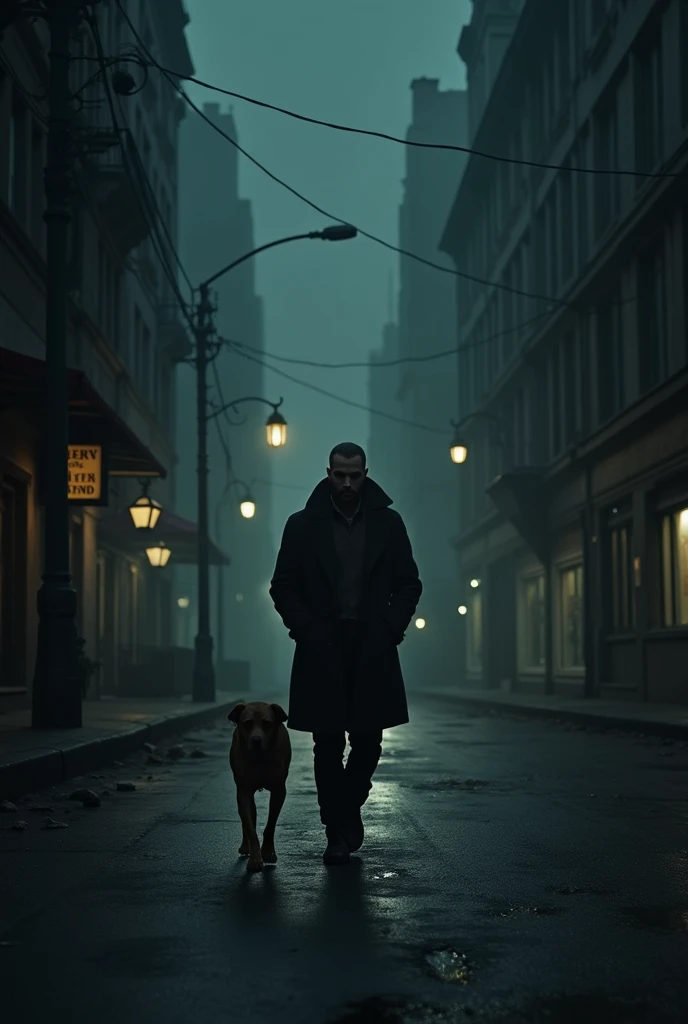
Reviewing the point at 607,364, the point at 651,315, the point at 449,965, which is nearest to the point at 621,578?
the point at 607,364

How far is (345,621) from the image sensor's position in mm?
6918

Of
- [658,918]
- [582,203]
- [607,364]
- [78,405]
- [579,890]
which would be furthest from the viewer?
[582,203]

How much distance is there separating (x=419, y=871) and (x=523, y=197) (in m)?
34.8

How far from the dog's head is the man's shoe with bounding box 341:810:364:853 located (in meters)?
0.70

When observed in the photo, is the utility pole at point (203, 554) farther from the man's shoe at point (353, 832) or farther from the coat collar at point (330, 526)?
the man's shoe at point (353, 832)

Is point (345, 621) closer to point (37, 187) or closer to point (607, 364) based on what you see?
point (37, 187)

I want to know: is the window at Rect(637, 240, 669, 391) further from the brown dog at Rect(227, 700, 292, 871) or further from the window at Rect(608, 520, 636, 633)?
the brown dog at Rect(227, 700, 292, 871)

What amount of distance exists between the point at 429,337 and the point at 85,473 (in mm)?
70492

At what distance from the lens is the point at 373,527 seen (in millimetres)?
7051

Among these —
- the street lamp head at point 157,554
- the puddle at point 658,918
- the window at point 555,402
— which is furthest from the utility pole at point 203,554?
the puddle at point 658,918

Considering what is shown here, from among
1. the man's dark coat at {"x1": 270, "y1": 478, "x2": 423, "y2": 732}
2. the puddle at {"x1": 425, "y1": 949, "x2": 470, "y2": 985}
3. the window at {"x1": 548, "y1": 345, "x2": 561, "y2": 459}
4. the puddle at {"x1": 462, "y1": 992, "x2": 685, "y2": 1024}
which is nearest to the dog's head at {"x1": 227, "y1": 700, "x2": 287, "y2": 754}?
the man's dark coat at {"x1": 270, "y1": 478, "x2": 423, "y2": 732}

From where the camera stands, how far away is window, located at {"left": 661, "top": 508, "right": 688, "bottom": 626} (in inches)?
941

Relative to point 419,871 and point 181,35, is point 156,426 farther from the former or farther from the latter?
point 419,871

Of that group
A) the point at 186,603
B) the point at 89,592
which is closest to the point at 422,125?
A: the point at 186,603
